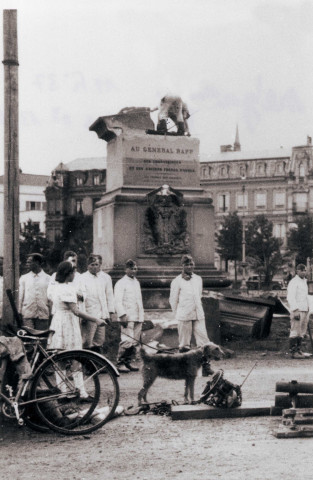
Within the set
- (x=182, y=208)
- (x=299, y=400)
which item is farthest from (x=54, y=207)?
(x=299, y=400)

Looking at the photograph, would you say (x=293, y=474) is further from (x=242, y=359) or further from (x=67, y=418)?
(x=242, y=359)

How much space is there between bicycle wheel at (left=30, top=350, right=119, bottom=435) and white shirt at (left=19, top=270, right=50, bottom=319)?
413 centimetres

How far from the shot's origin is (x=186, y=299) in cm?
1268

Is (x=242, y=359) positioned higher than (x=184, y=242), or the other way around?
(x=184, y=242)

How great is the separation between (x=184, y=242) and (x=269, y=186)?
8731 cm

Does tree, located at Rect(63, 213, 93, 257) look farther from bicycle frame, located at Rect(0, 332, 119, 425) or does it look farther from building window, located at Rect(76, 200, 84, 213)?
bicycle frame, located at Rect(0, 332, 119, 425)

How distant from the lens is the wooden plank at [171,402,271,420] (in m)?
8.29

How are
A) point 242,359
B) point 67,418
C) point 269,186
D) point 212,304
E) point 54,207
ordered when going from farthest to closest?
1. point 54,207
2. point 269,186
3. point 212,304
4. point 242,359
5. point 67,418

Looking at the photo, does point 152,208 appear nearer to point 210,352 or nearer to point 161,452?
point 210,352

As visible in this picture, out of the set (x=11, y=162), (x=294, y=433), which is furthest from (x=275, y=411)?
(x=11, y=162)

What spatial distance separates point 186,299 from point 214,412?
442 centimetres

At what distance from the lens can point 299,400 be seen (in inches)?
319

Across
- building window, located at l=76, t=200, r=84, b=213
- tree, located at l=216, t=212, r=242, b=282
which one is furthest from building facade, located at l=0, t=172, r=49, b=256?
tree, located at l=216, t=212, r=242, b=282

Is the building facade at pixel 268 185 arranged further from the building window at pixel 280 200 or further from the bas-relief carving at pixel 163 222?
the bas-relief carving at pixel 163 222
